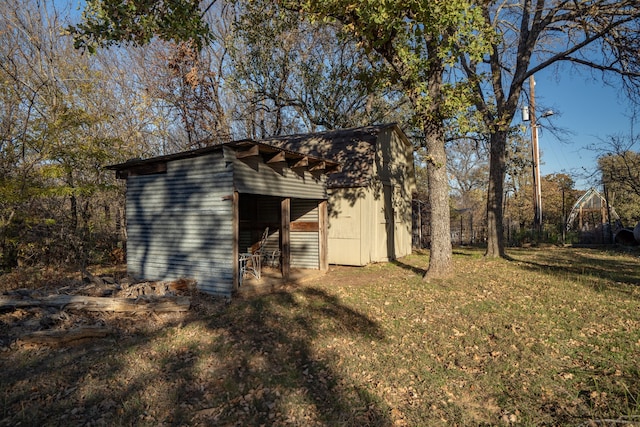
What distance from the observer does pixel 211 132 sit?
68.4 feet

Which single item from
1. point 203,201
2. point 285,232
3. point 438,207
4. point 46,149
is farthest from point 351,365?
point 46,149

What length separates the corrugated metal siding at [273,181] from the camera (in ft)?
24.7

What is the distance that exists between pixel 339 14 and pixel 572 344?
25.3 ft

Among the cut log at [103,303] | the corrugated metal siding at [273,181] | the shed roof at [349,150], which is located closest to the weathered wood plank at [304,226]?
the corrugated metal siding at [273,181]

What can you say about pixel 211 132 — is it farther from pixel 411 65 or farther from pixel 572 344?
pixel 572 344

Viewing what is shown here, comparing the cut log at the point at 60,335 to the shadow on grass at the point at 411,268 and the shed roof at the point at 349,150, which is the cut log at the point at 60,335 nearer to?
the shadow on grass at the point at 411,268

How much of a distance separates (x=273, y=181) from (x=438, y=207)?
14.0ft

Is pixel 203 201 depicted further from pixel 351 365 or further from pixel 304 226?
pixel 351 365

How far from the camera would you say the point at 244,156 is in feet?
24.2

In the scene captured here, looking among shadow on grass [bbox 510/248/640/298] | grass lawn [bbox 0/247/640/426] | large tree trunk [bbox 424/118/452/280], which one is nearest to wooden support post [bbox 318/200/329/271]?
large tree trunk [bbox 424/118/452/280]

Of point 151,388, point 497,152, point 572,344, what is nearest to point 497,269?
point 497,152

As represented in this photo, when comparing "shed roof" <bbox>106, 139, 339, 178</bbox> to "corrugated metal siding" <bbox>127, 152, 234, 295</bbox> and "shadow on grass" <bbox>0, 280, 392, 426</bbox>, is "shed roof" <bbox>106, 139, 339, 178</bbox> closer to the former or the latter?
"corrugated metal siding" <bbox>127, 152, 234, 295</bbox>

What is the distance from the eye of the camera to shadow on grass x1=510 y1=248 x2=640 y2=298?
8.27 meters

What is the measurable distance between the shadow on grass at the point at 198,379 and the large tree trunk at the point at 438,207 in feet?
13.2
